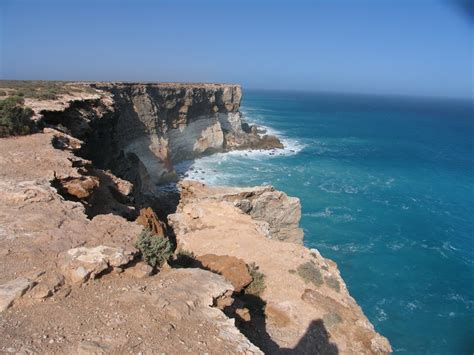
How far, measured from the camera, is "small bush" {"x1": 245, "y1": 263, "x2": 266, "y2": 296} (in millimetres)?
13219

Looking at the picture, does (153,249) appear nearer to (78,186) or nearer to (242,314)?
(242,314)

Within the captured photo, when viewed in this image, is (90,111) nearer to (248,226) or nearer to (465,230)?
(248,226)

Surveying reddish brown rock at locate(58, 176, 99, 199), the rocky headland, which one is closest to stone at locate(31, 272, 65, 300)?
the rocky headland

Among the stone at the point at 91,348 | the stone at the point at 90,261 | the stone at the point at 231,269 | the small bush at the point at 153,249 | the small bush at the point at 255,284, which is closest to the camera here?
the stone at the point at 91,348

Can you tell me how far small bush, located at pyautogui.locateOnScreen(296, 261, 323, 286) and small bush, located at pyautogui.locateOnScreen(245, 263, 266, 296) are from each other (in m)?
1.63

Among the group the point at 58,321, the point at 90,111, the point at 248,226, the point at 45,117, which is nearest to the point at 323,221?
the point at 248,226

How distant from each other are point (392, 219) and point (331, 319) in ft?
96.1

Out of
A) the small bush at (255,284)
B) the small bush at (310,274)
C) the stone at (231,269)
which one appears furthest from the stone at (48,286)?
the small bush at (310,274)

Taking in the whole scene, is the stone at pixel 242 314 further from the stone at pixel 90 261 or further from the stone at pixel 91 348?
the stone at pixel 91 348

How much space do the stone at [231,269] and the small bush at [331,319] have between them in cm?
282

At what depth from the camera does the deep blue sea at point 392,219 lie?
79.2 feet

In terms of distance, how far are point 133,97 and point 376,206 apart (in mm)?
30862

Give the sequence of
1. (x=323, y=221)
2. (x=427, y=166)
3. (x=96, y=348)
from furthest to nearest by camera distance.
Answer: (x=427, y=166) → (x=323, y=221) → (x=96, y=348)

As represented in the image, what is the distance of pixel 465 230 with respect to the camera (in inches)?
1459
